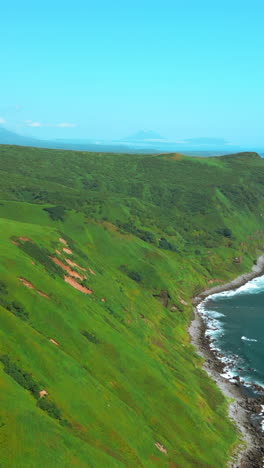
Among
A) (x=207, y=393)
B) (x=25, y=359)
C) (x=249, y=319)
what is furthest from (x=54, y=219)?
(x=25, y=359)

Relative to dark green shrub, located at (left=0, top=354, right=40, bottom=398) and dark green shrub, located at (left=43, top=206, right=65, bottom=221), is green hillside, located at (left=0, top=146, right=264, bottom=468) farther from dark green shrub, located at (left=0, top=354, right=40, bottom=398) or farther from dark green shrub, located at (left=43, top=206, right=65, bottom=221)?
dark green shrub, located at (left=43, top=206, right=65, bottom=221)

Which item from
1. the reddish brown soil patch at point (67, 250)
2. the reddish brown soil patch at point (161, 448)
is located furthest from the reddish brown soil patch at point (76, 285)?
the reddish brown soil patch at point (161, 448)

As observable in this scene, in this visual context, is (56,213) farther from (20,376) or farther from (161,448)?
(20,376)

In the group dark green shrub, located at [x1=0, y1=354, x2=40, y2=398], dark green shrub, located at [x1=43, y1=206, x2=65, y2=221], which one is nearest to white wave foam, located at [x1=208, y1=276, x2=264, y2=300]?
dark green shrub, located at [x1=43, y1=206, x2=65, y2=221]

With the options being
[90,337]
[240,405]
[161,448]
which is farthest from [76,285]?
[161,448]

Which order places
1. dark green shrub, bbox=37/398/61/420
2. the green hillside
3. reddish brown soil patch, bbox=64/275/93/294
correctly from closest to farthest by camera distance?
the green hillside < dark green shrub, bbox=37/398/61/420 < reddish brown soil patch, bbox=64/275/93/294

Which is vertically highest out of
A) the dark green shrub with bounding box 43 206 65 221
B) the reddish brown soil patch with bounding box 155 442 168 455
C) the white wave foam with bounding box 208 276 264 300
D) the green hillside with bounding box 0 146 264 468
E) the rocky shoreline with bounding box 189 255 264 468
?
the dark green shrub with bounding box 43 206 65 221
